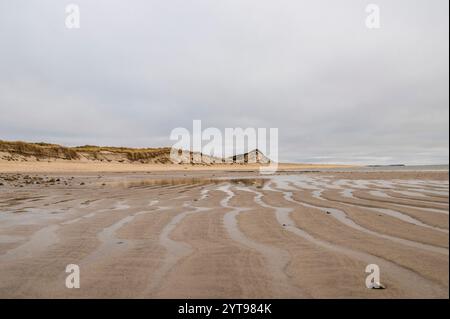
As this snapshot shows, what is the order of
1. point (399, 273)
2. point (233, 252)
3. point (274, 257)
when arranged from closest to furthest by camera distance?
1. point (399, 273)
2. point (274, 257)
3. point (233, 252)

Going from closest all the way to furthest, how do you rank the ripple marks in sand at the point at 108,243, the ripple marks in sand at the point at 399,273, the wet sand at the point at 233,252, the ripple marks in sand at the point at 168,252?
the ripple marks in sand at the point at 399,273, the wet sand at the point at 233,252, the ripple marks in sand at the point at 168,252, the ripple marks in sand at the point at 108,243

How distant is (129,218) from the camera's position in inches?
273

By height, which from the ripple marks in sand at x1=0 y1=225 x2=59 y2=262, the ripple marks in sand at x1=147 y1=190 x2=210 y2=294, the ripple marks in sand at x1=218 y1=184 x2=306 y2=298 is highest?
the ripple marks in sand at x1=218 y1=184 x2=306 y2=298

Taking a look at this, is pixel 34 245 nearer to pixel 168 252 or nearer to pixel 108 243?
pixel 108 243

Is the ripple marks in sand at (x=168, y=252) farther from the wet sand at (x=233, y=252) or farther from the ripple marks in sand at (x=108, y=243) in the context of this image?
the ripple marks in sand at (x=108, y=243)

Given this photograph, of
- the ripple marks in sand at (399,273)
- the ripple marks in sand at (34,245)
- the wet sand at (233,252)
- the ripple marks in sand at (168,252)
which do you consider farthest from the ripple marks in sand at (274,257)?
the ripple marks in sand at (34,245)

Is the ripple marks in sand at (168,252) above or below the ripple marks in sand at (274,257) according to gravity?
below

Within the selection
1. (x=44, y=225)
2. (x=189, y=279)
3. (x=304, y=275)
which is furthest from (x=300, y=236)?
(x=44, y=225)

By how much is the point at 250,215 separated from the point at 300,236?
217 cm

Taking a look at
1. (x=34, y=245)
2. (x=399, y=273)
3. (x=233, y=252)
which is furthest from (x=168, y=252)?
(x=399, y=273)

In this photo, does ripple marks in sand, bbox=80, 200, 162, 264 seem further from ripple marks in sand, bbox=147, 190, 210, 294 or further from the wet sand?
ripple marks in sand, bbox=147, 190, 210, 294

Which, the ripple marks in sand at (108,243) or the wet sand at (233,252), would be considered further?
the ripple marks in sand at (108,243)

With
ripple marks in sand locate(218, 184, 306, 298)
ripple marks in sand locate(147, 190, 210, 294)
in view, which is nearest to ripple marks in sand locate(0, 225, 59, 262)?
ripple marks in sand locate(147, 190, 210, 294)

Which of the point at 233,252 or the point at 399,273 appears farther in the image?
the point at 233,252
